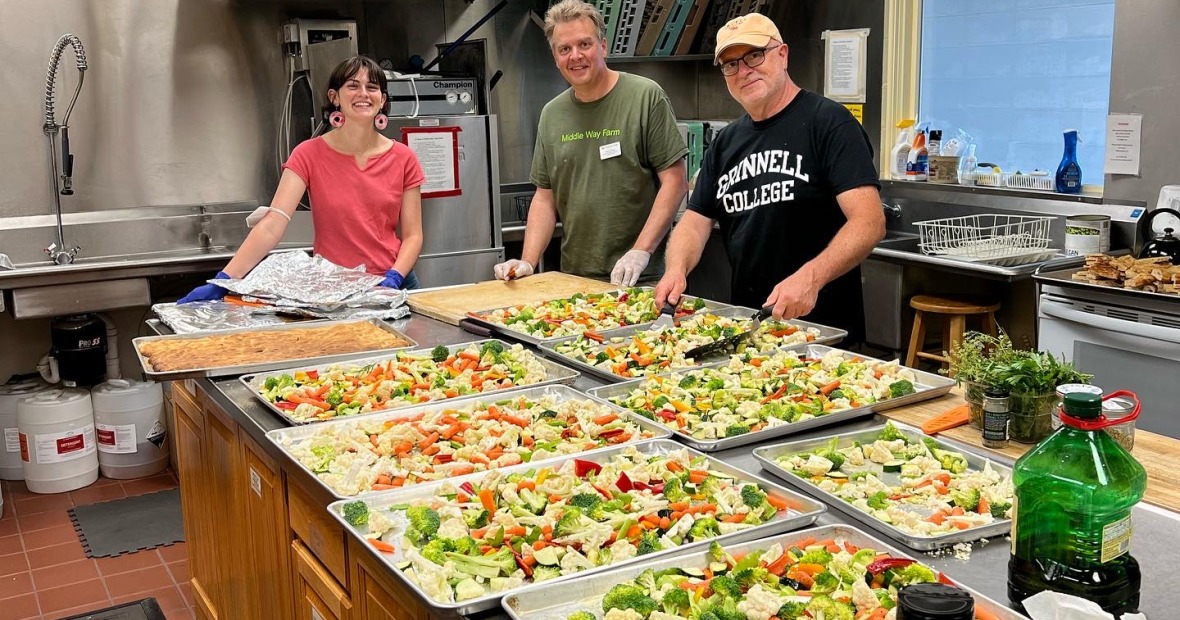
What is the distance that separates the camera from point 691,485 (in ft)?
5.85

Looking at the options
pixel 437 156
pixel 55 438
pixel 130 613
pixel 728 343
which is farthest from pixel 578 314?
pixel 55 438

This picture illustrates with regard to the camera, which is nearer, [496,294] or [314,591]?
[314,591]

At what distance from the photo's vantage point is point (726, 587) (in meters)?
1.37

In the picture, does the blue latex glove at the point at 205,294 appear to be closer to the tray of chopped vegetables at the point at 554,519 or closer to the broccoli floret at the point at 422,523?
the tray of chopped vegetables at the point at 554,519

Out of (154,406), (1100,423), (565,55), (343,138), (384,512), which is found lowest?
(154,406)

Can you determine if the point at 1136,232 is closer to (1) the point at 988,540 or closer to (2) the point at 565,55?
(2) the point at 565,55

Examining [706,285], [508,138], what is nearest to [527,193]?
[508,138]

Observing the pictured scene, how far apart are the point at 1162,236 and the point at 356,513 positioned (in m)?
3.63

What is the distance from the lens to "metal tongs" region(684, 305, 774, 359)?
2.65 metres

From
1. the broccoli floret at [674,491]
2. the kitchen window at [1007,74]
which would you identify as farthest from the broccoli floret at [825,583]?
the kitchen window at [1007,74]

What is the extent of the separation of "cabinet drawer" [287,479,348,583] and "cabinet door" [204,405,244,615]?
0.45 metres

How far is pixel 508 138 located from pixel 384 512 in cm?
486

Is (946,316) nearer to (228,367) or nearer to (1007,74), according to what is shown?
(1007,74)

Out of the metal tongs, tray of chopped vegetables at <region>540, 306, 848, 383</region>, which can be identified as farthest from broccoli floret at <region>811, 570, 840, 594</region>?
the metal tongs
